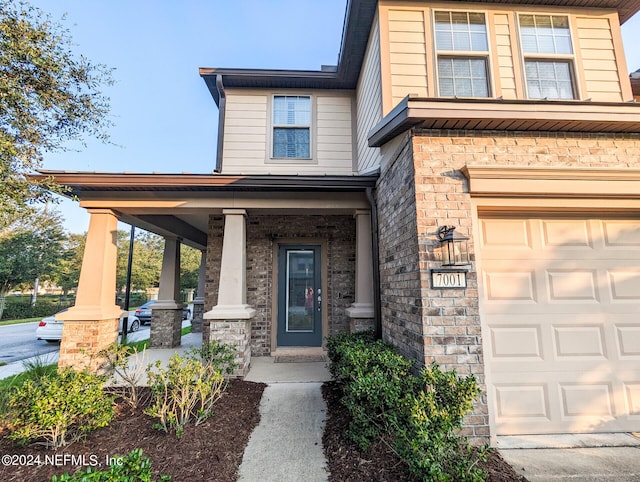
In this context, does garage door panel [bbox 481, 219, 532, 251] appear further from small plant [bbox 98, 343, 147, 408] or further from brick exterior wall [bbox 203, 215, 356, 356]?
small plant [bbox 98, 343, 147, 408]

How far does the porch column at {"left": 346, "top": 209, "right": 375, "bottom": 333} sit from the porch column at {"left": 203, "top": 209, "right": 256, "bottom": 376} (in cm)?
176

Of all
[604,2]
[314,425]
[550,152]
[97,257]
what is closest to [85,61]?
[97,257]

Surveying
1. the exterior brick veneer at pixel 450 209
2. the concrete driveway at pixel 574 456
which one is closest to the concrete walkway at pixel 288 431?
the exterior brick veneer at pixel 450 209

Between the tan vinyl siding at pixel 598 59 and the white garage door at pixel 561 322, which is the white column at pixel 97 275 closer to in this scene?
the white garage door at pixel 561 322

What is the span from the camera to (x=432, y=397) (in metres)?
2.25

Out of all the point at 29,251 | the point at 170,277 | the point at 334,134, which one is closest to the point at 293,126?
the point at 334,134

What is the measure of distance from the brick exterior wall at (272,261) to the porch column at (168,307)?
1888 mm

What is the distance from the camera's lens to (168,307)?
23.4 ft

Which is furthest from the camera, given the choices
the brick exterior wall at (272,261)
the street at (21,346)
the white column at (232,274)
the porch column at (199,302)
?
the porch column at (199,302)

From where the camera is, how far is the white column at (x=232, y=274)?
468cm

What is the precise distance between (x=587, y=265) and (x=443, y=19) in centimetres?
399

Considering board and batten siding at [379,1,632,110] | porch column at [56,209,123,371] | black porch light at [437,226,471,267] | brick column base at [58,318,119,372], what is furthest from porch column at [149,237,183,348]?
black porch light at [437,226,471,267]

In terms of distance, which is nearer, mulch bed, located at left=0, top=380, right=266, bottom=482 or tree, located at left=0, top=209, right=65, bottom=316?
mulch bed, located at left=0, top=380, right=266, bottom=482

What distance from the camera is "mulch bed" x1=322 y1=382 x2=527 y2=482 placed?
2188 mm
